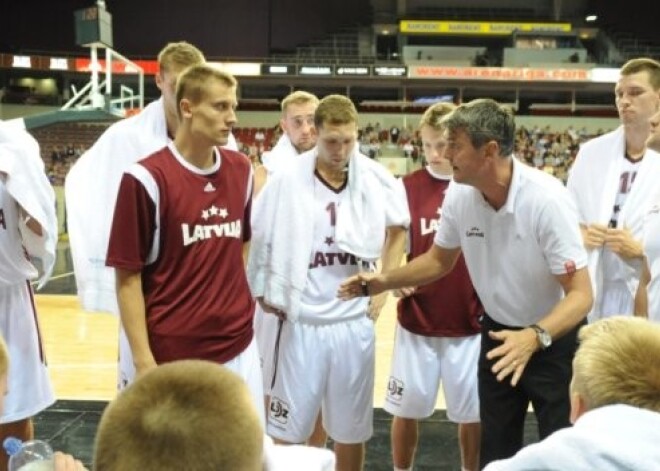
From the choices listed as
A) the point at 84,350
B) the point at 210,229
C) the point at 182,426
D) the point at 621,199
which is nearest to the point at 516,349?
the point at 210,229

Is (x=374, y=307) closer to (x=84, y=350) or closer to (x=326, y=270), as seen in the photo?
(x=326, y=270)

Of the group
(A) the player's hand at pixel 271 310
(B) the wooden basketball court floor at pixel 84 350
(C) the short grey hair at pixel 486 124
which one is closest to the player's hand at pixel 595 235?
(C) the short grey hair at pixel 486 124

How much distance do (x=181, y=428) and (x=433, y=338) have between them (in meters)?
2.77

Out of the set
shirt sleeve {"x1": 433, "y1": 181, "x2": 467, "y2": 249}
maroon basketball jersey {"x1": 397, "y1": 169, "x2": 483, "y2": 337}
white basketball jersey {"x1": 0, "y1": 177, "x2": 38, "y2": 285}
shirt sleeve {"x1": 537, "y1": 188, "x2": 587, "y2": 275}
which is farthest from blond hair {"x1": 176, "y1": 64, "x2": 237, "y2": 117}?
maroon basketball jersey {"x1": 397, "y1": 169, "x2": 483, "y2": 337}

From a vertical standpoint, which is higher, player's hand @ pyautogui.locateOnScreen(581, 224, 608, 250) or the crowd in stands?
the crowd in stands

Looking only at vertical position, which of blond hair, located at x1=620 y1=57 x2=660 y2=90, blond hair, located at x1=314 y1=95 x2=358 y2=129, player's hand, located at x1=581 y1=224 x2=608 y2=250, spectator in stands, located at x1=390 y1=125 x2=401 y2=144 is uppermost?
spectator in stands, located at x1=390 y1=125 x2=401 y2=144

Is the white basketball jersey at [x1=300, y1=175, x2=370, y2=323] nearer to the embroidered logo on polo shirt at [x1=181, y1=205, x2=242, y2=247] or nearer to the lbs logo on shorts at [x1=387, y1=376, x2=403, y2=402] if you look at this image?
the lbs logo on shorts at [x1=387, y1=376, x2=403, y2=402]

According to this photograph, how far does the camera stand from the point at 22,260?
3111 mm

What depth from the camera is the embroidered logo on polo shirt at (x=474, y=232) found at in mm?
2936

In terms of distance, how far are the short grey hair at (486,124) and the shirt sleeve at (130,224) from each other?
3.91 feet

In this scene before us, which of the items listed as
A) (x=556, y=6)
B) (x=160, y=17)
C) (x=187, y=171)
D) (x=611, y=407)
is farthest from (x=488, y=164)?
(x=556, y=6)

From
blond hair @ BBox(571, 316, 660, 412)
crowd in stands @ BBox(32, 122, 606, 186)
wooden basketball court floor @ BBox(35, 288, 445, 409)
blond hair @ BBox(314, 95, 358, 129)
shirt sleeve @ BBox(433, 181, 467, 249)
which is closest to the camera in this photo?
blond hair @ BBox(571, 316, 660, 412)

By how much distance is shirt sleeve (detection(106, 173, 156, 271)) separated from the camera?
2568 mm

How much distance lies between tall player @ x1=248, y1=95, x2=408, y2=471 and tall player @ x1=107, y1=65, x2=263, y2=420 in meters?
0.51
